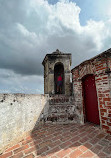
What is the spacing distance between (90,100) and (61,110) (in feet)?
4.77

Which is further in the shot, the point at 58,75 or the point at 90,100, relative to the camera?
the point at 58,75

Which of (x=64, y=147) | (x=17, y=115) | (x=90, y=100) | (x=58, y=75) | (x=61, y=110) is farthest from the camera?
(x=58, y=75)

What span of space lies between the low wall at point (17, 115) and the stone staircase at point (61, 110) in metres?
0.58

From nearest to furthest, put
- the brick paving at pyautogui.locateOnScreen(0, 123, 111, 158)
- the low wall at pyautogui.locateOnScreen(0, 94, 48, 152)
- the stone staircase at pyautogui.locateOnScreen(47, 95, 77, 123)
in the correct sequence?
the brick paving at pyautogui.locateOnScreen(0, 123, 111, 158) → the low wall at pyautogui.locateOnScreen(0, 94, 48, 152) → the stone staircase at pyautogui.locateOnScreen(47, 95, 77, 123)

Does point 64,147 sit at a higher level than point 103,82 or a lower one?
lower

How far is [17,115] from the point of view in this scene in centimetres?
241

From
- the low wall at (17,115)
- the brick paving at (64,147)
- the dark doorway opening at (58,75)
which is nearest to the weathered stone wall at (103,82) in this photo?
the brick paving at (64,147)

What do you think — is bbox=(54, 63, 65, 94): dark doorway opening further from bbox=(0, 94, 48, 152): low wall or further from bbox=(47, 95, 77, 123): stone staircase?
bbox=(0, 94, 48, 152): low wall

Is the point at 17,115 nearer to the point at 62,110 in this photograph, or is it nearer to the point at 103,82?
the point at 62,110

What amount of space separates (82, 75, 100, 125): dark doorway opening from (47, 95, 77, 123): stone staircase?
67 centimetres

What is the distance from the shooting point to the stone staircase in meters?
3.51

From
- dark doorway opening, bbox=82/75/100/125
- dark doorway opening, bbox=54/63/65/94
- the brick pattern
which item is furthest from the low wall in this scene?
dark doorway opening, bbox=54/63/65/94

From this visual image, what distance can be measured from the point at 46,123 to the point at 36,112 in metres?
0.78

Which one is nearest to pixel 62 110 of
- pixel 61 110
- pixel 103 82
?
pixel 61 110
